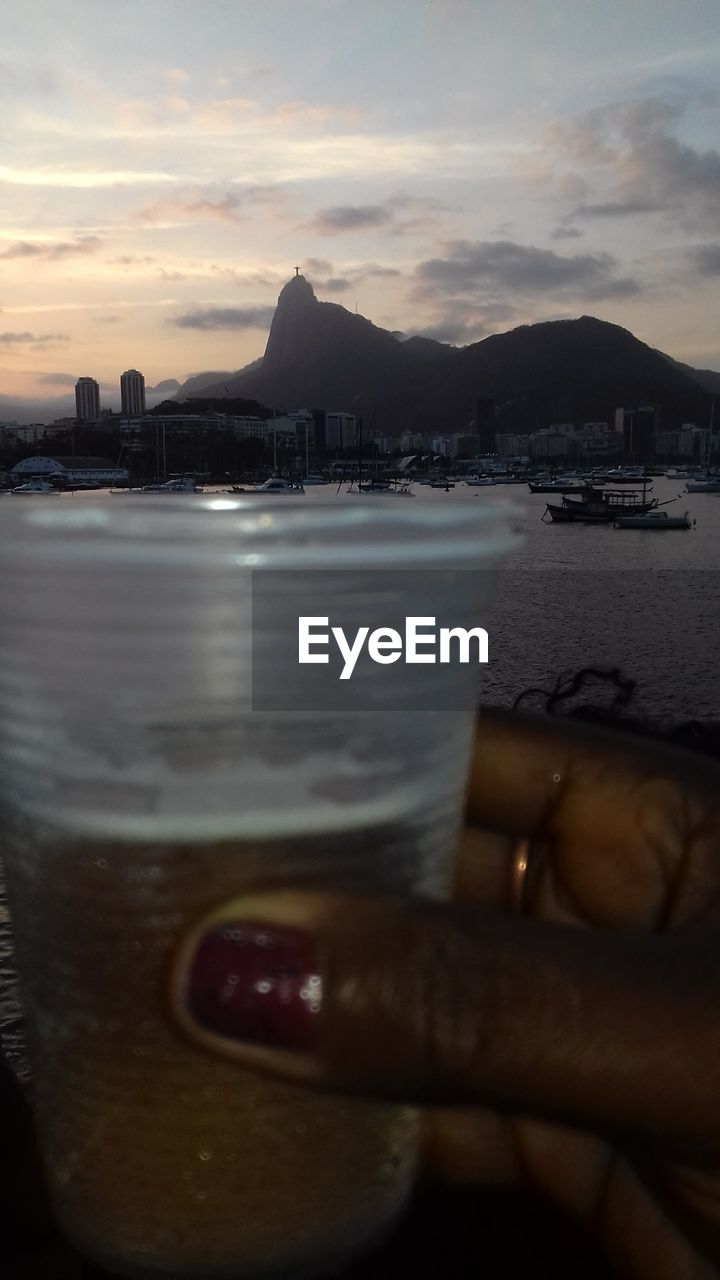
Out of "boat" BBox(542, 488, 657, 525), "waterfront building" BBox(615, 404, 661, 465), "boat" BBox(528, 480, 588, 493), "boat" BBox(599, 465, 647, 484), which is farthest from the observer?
"waterfront building" BBox(615, 404, 661, 465)

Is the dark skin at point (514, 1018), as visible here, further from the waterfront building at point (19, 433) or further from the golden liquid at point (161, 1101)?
the waterfront building at point (19, 433)

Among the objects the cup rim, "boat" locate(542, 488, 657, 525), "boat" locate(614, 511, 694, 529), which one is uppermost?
the cup rim

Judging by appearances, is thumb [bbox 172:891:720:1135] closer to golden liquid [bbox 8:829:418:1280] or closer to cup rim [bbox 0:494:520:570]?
golden liquid [bbox 8:829:418:1280]

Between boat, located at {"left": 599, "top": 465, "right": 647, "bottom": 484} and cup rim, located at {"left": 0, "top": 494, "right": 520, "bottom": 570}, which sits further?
boat, located at {"left": 599, "top": 465, "right": 647, "bottom": 484}

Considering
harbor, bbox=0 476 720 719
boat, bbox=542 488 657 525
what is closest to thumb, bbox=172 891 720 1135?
harbor, bbox=0 476 720 719

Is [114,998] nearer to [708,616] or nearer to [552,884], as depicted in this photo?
[552,884]

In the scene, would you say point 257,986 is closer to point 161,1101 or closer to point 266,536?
point 161,1101

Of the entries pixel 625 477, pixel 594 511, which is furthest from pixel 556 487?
pixel 594 511
